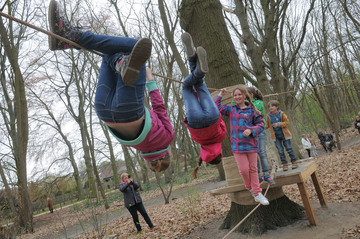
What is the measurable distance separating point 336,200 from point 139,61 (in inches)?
205

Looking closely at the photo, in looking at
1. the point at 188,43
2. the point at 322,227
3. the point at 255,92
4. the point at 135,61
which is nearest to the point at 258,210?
the point at 322,227

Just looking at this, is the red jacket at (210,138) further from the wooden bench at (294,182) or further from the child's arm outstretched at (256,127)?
the wooden bench at (294,182)

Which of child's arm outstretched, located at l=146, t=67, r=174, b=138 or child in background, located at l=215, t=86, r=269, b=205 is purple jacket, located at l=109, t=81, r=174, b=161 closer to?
child's arm outstretched, located at l=146, t=67, r=174, b=138

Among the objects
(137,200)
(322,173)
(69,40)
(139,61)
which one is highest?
(69,40)

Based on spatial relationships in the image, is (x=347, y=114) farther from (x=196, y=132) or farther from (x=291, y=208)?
(x=196, y=132)

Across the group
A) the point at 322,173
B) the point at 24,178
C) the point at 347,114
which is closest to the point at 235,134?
the point at 322,173

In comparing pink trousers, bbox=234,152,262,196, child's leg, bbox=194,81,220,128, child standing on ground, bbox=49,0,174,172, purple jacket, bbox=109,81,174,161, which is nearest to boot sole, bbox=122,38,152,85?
child standing on ground, bbox=49,0,174,172

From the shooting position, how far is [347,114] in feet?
87.0

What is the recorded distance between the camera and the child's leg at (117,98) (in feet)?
8.13

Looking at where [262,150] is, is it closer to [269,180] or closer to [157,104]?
[269,180]

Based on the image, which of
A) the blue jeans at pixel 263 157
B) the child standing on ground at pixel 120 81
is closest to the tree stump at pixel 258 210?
the blue jeans at pixel 263 157

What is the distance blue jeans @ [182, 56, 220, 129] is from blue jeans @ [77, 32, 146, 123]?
77 centimetres

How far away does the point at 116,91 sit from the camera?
250cm

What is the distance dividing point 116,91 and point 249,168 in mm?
2272
